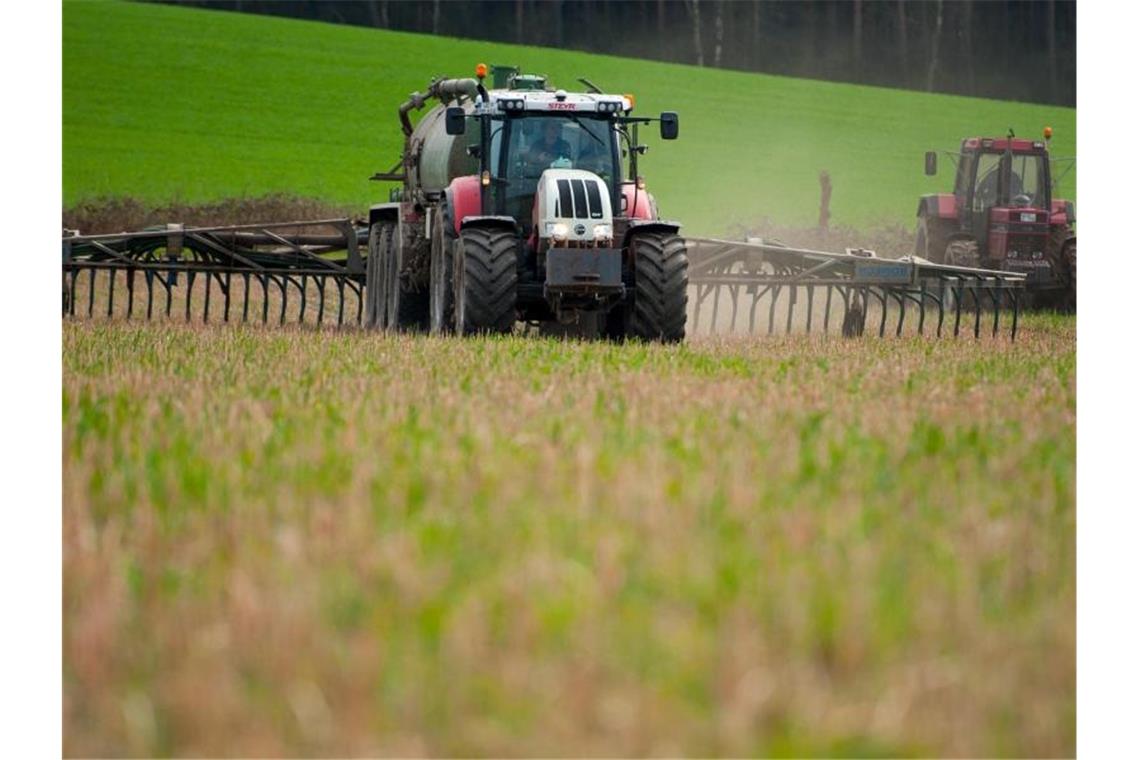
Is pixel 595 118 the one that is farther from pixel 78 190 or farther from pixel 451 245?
pixel 78 190

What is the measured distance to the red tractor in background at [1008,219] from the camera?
2306 centimetres

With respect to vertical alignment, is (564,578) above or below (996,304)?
below

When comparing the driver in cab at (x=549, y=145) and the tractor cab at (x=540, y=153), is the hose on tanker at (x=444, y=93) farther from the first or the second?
the driver in cab at (x=549, y=145)

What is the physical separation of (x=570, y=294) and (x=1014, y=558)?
9311mm

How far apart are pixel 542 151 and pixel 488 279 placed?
143 cm

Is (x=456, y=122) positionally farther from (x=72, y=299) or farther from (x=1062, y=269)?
(x=1062, y=269)

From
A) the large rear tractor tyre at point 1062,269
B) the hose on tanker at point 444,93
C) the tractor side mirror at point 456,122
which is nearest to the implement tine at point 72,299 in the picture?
the hose on tanker at point 444,93

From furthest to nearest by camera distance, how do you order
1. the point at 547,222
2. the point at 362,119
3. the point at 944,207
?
the point at 362,119 < the point at 944,207 < the point at 547,222

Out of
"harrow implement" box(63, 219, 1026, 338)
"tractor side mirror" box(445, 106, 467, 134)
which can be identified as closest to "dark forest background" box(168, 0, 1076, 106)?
"harrow implement" box(63, 219, 1026, 338)

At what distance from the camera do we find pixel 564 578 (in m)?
4.90

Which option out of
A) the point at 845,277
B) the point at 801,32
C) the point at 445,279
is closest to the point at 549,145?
the point at 445,279

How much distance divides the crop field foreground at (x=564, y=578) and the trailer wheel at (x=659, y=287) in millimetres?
5594

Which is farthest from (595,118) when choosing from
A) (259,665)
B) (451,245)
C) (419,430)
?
(259,665)

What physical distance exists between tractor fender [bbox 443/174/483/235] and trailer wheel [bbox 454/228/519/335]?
34.7 inches
